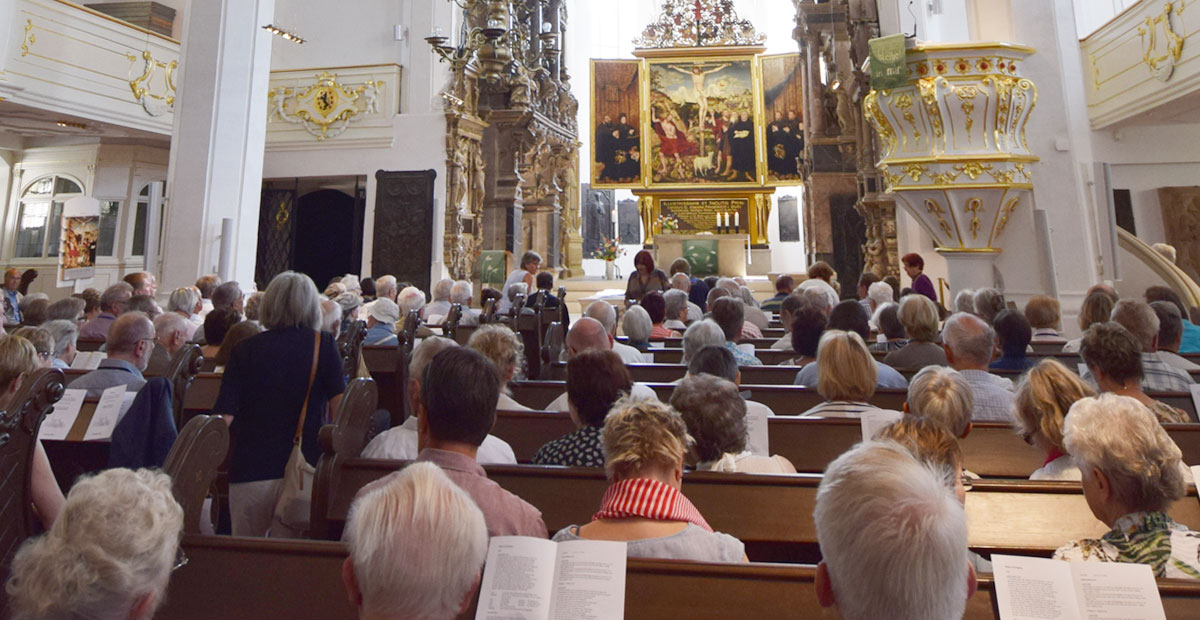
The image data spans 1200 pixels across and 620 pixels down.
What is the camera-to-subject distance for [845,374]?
2.98 meters

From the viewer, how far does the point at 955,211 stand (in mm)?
6637

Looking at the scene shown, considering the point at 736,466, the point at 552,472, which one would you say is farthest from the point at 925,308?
the point at 552,472

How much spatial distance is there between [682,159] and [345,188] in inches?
368

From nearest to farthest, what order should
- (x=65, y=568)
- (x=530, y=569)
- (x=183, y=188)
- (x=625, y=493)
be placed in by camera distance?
(x=65, y=568) < (x=530, y=569) < (x=625, y=493) < (x=183, y=188)

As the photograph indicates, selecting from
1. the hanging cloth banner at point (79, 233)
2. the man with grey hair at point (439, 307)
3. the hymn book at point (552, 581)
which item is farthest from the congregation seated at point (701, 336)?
the hanging cloth banner at point (79, 233)

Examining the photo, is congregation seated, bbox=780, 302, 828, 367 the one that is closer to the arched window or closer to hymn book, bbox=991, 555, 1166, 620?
hymn book, bbox=991, 555, 1166, 620

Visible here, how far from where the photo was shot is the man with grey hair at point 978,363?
3199 millimetres

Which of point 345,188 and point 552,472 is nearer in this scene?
point 552,472

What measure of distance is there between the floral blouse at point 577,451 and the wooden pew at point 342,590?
869mm

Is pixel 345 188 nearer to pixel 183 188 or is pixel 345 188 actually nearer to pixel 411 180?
pixel 411 180

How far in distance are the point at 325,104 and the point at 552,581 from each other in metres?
14.3

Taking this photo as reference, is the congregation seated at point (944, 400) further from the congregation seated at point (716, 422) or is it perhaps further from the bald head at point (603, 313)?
the bald head at point (603, 313)

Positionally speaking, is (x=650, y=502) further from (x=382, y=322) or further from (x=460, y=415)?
(x=382, y=322)

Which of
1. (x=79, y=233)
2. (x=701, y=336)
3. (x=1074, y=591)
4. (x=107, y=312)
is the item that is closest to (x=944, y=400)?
(x=1074, y=591)
